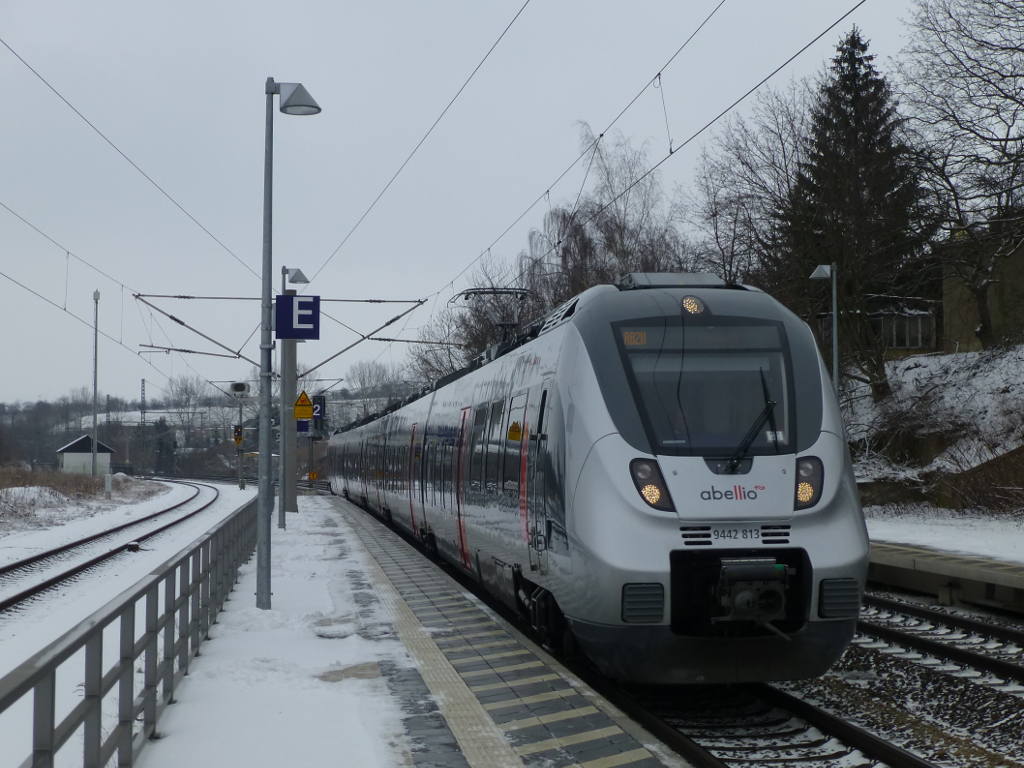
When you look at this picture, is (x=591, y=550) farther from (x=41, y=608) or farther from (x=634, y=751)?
(x=41, y=608)

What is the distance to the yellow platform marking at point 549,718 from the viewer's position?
7297 millimetres

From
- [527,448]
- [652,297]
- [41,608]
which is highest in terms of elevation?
[652,297]

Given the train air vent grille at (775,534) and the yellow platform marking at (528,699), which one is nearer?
the train air vent grille at (775,534)

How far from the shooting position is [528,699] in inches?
320

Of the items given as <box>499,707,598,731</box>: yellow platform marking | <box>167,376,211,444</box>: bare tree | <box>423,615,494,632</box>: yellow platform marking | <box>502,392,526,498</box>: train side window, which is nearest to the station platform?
<box>423,615,494,632</box>: yellow platform marking

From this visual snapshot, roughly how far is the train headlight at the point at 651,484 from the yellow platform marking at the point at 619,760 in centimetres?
170

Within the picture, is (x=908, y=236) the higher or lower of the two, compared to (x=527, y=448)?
higher

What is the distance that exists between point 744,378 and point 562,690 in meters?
2.59

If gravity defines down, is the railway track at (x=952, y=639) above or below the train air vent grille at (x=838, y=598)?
below

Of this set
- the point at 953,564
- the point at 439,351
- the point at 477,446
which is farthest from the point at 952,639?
the point at 439,351

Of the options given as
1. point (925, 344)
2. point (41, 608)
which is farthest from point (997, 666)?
point (925, 344)

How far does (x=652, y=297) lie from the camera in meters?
9.02

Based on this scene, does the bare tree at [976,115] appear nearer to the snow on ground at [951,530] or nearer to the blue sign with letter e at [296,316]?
the snow on ground at [951,530]

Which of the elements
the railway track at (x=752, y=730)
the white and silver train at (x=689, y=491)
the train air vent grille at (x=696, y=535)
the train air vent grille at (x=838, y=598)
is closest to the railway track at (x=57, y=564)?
the white and silver train at (x=689, y=491)
